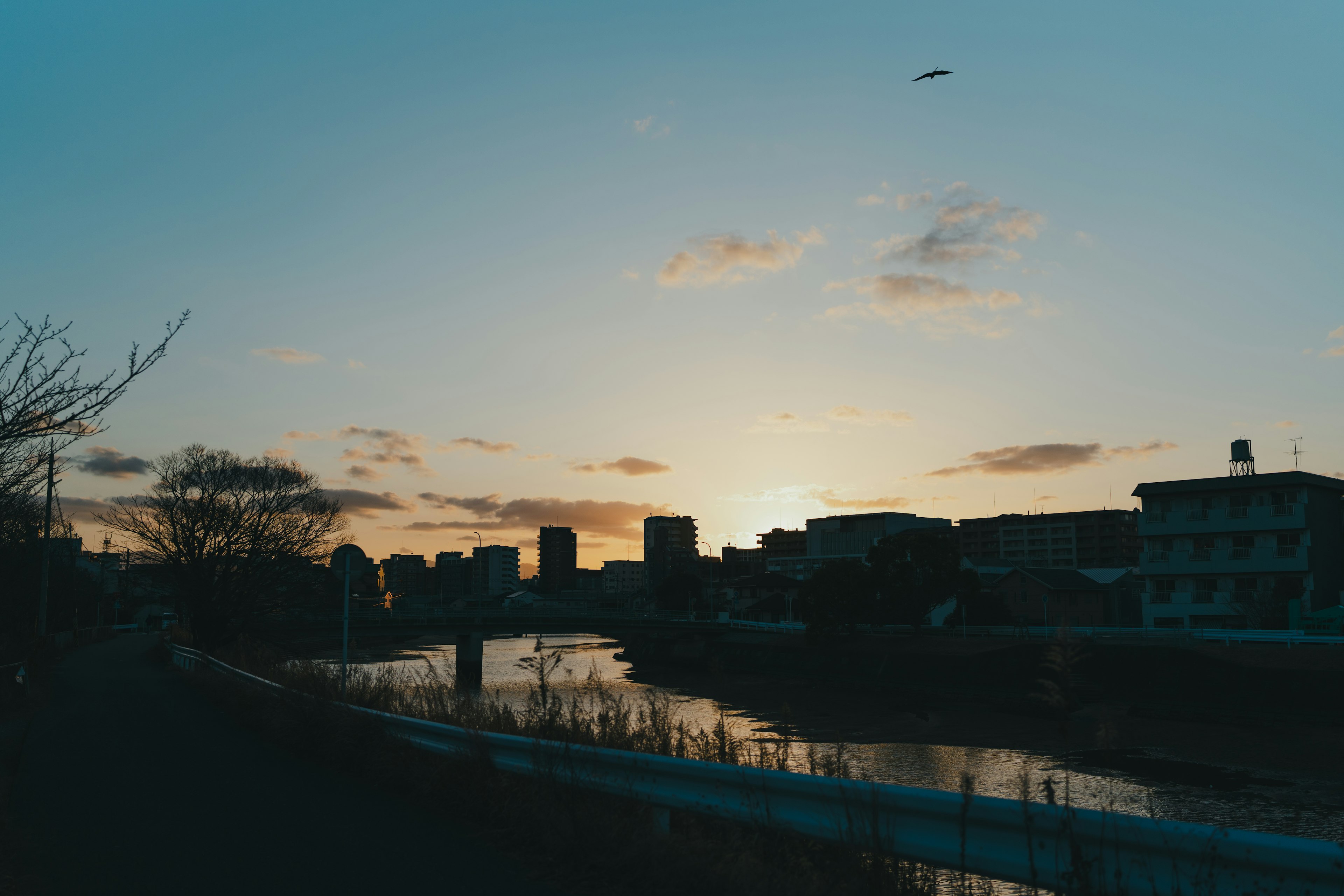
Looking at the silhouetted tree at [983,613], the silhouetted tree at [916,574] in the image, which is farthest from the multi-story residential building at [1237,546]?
the silhouetted tree at [983,613]

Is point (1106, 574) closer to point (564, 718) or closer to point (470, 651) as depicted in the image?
point (470, 651)

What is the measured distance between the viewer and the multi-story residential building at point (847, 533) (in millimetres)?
149875

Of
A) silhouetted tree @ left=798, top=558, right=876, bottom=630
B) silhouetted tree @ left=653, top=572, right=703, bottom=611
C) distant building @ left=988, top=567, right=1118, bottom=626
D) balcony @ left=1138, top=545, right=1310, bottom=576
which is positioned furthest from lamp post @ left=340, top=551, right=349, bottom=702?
silhouetted tree @ left=653, top=572, right=703, bottom=611

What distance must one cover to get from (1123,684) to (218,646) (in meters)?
42.4

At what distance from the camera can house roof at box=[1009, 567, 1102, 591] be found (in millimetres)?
71625

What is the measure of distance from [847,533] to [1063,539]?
116 ft

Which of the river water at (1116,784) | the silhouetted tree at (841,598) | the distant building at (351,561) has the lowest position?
the river water at (1116,784)

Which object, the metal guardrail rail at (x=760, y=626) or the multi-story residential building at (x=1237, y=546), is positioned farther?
the multi-story residential building at (x=1237, y=546)

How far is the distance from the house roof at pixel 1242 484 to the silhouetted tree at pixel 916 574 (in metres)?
12.1

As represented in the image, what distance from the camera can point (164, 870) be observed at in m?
6.81

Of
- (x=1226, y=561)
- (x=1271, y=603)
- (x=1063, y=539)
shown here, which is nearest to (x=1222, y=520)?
(x=1226, y=561)

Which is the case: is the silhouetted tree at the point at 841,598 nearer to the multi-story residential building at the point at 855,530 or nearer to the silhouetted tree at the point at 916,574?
the silhouetted tree at the point at 916,574

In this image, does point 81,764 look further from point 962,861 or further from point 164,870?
point 962,861

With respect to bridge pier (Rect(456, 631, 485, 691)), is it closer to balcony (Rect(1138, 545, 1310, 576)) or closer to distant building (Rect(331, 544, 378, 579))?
balcony (Rect(1138, 545, 1310, 576))
